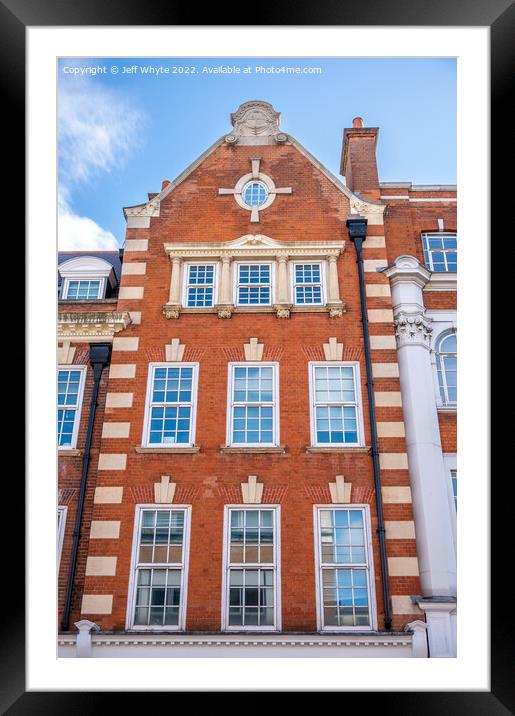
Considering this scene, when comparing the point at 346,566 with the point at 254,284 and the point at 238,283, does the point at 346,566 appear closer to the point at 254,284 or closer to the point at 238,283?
the point at 254,284

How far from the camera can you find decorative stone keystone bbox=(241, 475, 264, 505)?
1095 cm

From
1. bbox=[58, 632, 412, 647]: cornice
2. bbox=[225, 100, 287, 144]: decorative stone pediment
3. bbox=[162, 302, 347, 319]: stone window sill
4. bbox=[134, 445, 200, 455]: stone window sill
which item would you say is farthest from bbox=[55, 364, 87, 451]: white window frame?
bbox=[225, 100, 287, 144]: decorative stone pediment

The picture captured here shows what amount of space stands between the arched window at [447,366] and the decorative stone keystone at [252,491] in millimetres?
3786

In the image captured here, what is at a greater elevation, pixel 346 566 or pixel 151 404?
pixel 151 404

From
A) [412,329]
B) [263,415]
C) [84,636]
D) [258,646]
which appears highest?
[412,329]

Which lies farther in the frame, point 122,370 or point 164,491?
point 122,370

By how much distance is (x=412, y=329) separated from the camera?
12.4m

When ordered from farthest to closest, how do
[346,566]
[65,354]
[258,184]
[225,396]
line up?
[258,184]
[65,354]
[225,396]
[346,566]

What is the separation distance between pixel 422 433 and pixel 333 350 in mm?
2212

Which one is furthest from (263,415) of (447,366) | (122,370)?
(447,366)

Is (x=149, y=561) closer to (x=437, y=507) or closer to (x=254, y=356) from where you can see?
(x=254, y=356)

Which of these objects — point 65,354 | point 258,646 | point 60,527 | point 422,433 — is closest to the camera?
point 258,646

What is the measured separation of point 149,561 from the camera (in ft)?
35.0
